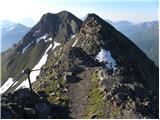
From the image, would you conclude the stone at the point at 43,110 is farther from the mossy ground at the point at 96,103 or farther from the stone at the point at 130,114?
the stone at the point at 130,114

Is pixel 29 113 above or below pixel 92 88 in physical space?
below


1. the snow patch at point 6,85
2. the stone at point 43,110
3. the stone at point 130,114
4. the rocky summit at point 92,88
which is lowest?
the stone at point 130,114

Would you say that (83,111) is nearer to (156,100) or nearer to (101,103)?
(101,103)

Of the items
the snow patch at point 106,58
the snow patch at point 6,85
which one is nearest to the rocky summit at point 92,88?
the snow patch at point 106,58

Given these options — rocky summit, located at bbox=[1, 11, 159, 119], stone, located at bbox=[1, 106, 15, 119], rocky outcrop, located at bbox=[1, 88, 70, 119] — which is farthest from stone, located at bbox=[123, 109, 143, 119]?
stone, located at bbox=[1, 106, 15, 119]

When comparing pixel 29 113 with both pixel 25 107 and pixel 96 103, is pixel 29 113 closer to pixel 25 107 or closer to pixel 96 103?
pixel 25 107

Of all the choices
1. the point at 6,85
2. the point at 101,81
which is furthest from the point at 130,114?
the point at 6,85

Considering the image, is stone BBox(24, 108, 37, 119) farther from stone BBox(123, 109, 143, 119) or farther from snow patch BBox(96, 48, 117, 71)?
snow patch BBox(96, 48, 117, 71)

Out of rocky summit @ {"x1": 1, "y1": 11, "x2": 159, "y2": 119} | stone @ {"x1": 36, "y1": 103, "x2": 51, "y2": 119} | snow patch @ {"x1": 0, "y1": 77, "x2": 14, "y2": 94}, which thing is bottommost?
stone @ {"x1": 36, "y1": 103, "x2": 51, "y2": 119}
